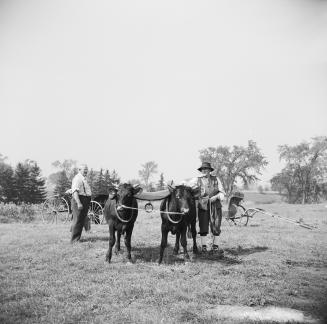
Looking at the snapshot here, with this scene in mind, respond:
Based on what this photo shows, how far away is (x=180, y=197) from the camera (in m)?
8.09

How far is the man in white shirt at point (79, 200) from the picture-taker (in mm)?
10648

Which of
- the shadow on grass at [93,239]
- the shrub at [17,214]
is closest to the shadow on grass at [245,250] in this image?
the shadow on grass at [93,239]

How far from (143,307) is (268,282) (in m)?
2.76

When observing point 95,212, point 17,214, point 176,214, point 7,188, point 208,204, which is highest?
point 7,188

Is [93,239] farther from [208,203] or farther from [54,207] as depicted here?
[54,207]

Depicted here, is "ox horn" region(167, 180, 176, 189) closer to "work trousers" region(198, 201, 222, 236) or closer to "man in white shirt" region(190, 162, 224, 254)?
"man in white shirt" region(190, 162, 224, 254)

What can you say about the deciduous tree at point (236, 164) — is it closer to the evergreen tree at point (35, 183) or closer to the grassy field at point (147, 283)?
the evergreen tree at point (35, 183)

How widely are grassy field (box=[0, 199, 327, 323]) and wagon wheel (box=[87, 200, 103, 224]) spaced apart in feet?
17.8

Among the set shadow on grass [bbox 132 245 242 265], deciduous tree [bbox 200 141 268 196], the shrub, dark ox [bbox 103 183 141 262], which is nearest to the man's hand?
shadow on grass [bbox 132 245 242 265]

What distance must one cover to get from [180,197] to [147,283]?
92.8 inches

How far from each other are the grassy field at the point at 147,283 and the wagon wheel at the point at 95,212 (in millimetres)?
5427

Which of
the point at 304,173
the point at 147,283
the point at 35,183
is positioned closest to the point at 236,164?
the point at 304,173

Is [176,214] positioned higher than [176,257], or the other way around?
[176,214]

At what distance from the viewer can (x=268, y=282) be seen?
663cm
